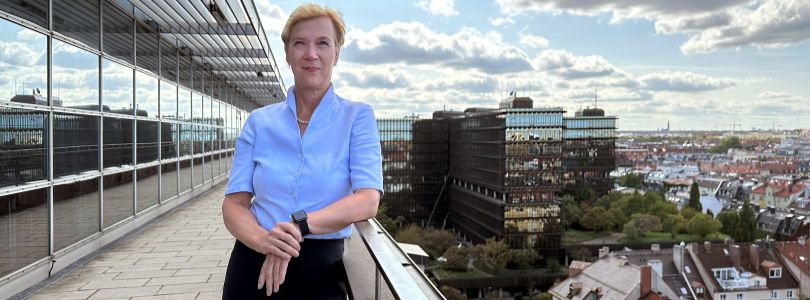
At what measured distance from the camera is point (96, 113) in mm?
7383

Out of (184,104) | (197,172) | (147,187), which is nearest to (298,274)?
(147,187)

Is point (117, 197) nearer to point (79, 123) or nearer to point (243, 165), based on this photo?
point (79, 123)

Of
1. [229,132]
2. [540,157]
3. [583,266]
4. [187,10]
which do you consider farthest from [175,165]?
[540,157]

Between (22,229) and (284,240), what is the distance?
16.1 feet

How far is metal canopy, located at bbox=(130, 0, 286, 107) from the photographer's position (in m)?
8.53

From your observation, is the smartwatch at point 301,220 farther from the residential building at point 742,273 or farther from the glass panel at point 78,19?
the residential building at point 742,273

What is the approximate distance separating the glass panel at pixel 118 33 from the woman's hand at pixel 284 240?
7127 millimetres

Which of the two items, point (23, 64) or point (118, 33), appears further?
point (118, 33)

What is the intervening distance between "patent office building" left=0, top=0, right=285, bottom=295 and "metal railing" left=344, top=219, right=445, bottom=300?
4.11 m

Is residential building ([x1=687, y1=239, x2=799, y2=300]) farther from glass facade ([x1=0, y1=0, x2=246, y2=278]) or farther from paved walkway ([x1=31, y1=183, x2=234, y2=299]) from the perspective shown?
paved walkway ([x1=31, y1=183, x2=234, y2=299])

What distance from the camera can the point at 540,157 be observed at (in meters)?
57.8

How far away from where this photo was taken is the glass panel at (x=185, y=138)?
39.9ft

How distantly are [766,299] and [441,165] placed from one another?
3880cm

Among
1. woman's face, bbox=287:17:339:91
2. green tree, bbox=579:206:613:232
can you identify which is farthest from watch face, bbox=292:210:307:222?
green tree, bbox=579:206:613:232
